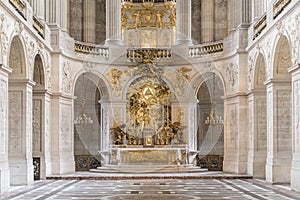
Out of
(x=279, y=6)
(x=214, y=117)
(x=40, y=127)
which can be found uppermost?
(x=279, y=6)

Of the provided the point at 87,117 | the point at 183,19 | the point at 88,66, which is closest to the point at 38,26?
the point at 88,66

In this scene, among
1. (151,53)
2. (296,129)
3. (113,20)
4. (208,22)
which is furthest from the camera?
(208,22)

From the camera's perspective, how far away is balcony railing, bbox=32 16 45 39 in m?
25.7

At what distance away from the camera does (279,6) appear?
75.4 ft

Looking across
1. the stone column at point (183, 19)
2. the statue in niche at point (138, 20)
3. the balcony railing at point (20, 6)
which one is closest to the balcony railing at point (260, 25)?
the stone column at point (183, 19)

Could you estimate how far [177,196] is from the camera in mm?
19656

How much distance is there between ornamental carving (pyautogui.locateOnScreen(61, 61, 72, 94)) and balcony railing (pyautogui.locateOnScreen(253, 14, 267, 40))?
842 cm

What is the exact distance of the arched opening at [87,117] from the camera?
3588 cm

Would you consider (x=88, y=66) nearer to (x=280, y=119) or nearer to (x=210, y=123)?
(x=210, y=123)

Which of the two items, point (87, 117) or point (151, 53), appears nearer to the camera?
point (151, 53)

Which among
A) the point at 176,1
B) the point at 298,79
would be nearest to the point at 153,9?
the point at 176,1

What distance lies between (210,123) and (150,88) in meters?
3.87

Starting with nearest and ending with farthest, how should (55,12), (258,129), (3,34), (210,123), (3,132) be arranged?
(3,34), (3,132), (258,129), (55,12), (210,123)

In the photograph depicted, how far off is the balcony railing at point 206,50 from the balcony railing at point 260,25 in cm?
472
